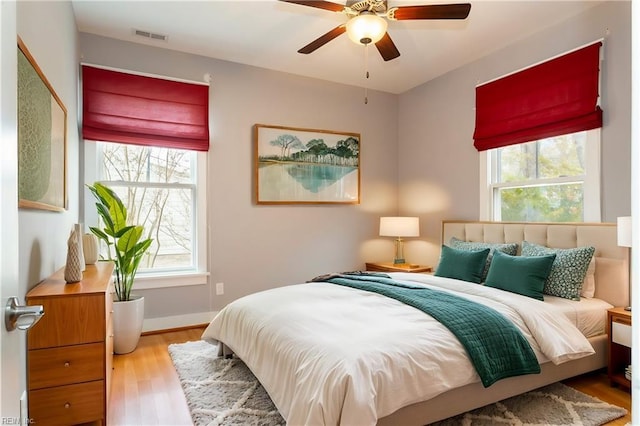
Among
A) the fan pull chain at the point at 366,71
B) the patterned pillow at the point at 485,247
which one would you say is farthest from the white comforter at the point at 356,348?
the fan pull chain at the point at 366,71

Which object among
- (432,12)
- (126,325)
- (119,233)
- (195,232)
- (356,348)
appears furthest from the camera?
(195,232)

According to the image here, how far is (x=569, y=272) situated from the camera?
9.13ft

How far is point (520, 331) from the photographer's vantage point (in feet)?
7.20

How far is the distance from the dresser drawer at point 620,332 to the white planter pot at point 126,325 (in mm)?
3610

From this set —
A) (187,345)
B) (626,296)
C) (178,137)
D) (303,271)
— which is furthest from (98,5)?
(626,296)

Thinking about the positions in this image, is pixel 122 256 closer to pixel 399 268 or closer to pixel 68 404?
pixel 68 404

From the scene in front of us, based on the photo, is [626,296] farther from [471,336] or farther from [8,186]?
[8,186]

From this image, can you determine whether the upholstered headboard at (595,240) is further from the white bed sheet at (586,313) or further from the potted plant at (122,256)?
the potted plant at (122,256)

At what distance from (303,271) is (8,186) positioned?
383 cm

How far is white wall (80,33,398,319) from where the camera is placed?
12.6 feet

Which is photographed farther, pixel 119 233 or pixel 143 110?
pixel 143 110

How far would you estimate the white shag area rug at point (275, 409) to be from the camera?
2.12m

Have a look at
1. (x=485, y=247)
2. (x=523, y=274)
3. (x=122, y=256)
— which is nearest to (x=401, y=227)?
(x=485, y=247)

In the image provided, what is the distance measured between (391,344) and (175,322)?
2757 millimetres
